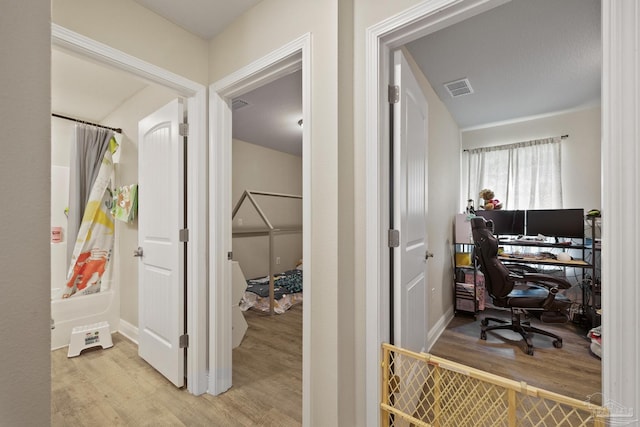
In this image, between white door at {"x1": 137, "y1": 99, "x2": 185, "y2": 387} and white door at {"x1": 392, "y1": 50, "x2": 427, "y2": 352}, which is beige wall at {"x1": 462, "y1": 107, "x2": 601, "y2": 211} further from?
white door at {"x1": 137, "y1": 99, "x2": 185, "y2": 387}

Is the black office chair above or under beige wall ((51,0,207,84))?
under

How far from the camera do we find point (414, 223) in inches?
66.0

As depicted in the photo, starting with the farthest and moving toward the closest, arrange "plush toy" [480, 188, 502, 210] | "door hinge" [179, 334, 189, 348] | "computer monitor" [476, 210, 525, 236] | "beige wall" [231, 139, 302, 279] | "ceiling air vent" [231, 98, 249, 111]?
"beige wall" [231, 139, 302, 279]
"plush toy" [480, 188, 502, 210]
"computer monitor" [476, 210, 525, 236]
"ceiling air vent" [231, 98, 249, 111]
"door hinge" [179, 334, 189, 348]

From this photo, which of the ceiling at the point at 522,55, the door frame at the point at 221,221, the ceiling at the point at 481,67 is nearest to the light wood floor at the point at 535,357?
the door frame at the point at 221,221

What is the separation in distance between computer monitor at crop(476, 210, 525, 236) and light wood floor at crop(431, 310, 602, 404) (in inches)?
44.4

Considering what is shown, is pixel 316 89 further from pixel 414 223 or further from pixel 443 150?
pixel 443 150

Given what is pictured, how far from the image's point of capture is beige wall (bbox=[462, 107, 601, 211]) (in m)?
3.42

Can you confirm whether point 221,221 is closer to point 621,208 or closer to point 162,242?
point 162,242

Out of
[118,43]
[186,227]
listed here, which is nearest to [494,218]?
[186,227]

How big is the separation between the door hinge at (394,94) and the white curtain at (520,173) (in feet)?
10.9

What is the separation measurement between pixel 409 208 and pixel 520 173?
10.7 feet

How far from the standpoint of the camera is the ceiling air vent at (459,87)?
108 inches

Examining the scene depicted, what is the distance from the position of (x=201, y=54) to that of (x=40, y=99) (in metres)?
1.85

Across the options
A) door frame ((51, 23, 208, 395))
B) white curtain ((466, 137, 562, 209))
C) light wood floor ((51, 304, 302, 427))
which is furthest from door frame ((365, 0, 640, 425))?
white curtain ((466, 137, 562, 209))
